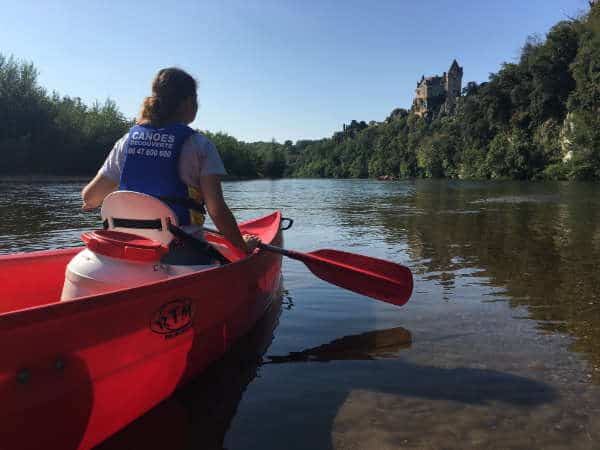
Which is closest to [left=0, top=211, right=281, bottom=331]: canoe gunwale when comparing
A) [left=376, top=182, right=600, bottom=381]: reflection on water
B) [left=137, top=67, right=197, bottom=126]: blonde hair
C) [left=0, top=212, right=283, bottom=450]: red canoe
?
[left=0, top=212, right=283, bottom=450]: red canoe

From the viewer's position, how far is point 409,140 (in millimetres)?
119000

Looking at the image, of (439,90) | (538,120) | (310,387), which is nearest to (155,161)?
(310,387)

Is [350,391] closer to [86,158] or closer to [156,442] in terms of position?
[156,442]

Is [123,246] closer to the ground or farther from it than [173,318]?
farther from it

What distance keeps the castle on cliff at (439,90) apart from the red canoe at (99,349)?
520 ft

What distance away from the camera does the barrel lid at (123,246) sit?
9.21ft

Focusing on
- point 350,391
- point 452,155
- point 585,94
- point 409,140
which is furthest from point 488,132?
point 350,391

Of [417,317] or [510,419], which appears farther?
[417,317]

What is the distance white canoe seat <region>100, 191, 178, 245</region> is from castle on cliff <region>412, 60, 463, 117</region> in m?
158

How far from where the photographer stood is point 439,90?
6309 inches

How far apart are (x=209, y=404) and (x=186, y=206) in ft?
4.19

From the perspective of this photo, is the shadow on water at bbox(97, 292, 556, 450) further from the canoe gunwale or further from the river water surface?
the canoe gunwale

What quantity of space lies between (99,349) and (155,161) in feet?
4.19

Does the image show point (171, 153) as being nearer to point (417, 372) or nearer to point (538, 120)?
point (417, 372)
